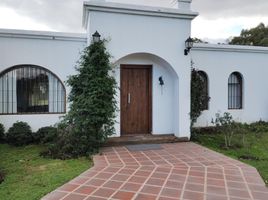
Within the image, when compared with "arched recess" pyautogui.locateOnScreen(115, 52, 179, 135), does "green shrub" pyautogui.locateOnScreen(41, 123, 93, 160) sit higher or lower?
lower

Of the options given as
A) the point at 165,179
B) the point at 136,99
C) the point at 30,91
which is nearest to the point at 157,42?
the point at 136,99

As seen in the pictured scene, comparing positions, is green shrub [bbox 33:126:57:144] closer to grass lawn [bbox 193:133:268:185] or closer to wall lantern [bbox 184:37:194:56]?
grass lawn [bbox 193:133:268:185]

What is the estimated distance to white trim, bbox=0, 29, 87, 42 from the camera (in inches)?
350

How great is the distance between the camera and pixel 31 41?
913 cm

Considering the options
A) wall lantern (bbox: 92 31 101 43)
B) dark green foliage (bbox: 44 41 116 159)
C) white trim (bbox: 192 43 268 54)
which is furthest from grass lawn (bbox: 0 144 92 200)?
white trim (bbox: 192 43 268 54)

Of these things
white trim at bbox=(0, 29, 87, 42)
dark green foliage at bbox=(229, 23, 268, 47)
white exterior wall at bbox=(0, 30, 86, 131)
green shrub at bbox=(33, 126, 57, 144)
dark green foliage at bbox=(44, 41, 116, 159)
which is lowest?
green shrub at bbox=(33, 126, 57, 144)

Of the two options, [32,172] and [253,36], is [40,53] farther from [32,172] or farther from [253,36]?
[253,36]

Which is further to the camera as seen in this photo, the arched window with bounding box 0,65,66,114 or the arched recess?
the arched window with bounding box 0,65,66,114

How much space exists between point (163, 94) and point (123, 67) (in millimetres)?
1664

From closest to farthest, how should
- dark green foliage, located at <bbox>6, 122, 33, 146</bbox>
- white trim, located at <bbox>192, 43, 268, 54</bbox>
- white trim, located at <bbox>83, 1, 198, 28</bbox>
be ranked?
white trim, located at <bbox>83, 1, 198, 28</bbox> → dark green foliage, located at <bbox>6, 122, 33, 146</bbox> → white trim, located at <bbox>192, 43, 268, 54</bbox>

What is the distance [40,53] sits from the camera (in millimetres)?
9227

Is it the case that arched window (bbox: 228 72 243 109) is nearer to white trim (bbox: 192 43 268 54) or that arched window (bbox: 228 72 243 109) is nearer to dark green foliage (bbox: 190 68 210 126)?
white trim (bbox: 192 43 268 54)

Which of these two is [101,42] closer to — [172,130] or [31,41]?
[31,41]

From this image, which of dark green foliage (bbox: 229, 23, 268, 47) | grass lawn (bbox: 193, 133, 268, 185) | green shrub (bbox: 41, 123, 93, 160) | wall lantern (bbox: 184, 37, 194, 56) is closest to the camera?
grass lawn (bbox: 193, 133, 268, 185)
